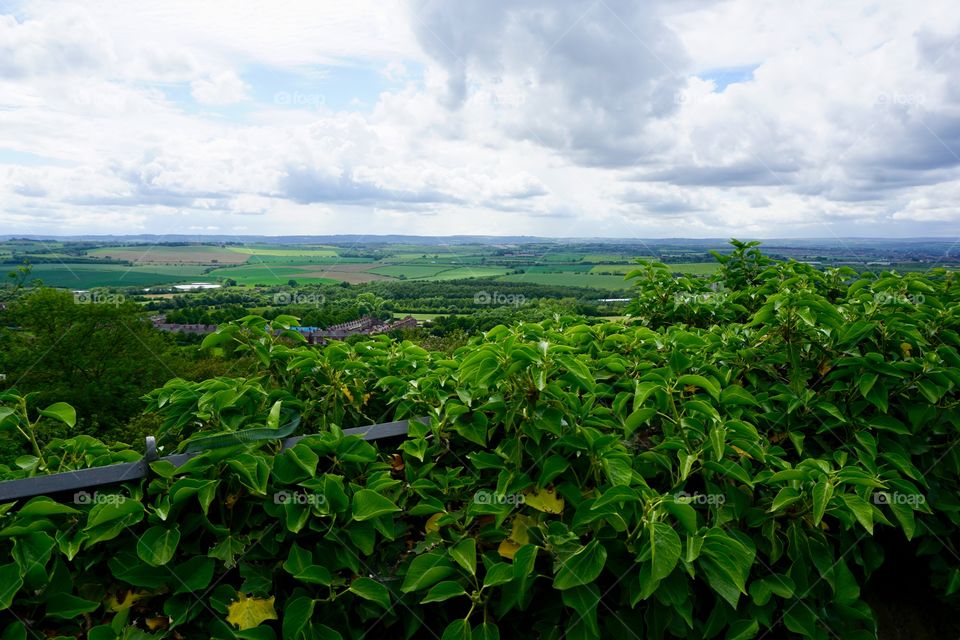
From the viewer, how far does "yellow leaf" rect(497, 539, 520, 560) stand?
1.98 metres

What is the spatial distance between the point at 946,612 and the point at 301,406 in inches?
127

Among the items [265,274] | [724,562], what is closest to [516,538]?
[724,562]

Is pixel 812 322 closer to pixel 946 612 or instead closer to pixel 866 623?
pixel 866 623

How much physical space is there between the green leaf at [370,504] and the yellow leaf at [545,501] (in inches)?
18.8

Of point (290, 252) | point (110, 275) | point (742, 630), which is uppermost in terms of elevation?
point (290, 252)

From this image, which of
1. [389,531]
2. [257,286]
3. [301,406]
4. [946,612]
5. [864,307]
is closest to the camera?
[389,531]

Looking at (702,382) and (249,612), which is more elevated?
(702,382)

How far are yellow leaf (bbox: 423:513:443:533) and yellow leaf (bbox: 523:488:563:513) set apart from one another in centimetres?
33

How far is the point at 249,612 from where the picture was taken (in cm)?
180

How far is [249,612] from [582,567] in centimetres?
106

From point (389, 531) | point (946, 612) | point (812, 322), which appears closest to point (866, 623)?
point (946, 612)

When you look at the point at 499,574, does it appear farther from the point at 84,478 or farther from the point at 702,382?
the point at 84,478

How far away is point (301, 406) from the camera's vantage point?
243 centimetres

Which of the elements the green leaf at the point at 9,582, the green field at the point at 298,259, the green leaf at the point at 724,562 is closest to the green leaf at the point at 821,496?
the green leaf at the point at 724,562
